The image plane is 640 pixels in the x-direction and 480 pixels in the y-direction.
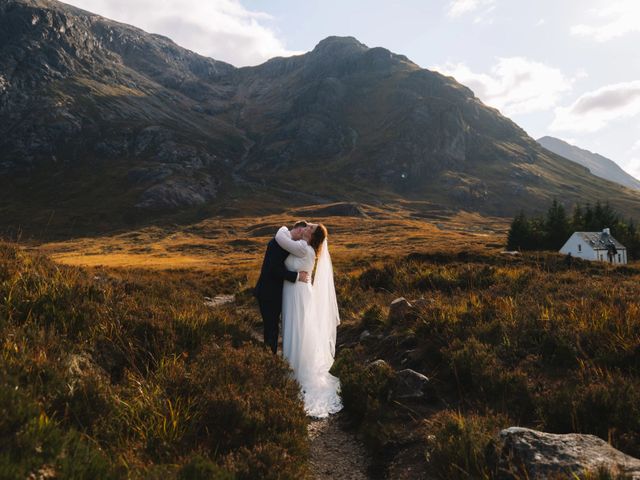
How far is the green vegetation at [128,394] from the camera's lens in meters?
3.26

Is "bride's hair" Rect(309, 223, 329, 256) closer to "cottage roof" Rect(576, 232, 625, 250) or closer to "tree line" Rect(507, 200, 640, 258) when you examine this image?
"tree line" Rect(507, 200, 640, 258)

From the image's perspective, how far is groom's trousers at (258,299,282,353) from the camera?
319 inches

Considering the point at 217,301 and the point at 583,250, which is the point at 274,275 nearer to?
the point at 217,301

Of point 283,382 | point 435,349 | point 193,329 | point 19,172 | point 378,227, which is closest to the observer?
point 283,382

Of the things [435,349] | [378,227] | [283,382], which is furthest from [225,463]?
[378,227]

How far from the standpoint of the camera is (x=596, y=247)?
55.7 meters

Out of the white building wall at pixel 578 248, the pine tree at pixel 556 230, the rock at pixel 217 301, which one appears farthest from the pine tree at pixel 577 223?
the rock at pixel 217 301

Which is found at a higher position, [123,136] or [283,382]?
[123,136]

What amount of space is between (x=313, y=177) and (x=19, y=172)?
128 m

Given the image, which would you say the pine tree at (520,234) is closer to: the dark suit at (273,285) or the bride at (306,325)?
the bride at (306,325)

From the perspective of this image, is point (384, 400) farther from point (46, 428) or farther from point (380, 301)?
point (380, 301)

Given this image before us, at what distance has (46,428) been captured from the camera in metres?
3.23

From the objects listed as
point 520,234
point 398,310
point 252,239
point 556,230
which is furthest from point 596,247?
point 252,239

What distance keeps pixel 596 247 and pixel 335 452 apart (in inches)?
2506
